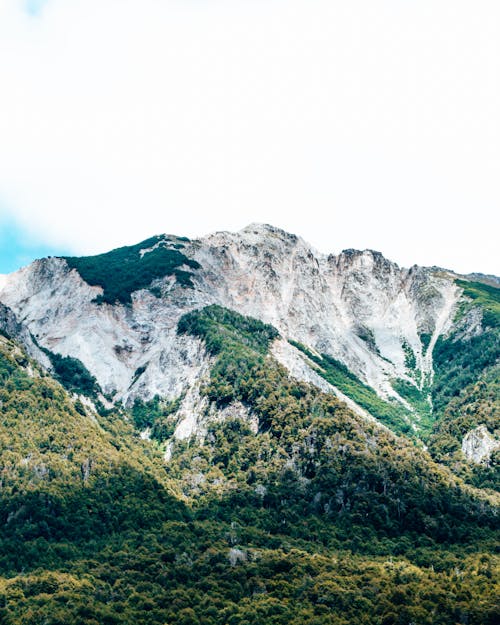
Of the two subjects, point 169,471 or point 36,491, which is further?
point 169,471

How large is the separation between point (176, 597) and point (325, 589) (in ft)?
84.2

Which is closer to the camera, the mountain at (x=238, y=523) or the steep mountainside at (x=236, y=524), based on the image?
the steep mountainside at (x=236, y=524)

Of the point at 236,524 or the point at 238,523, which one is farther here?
the point at 238,523

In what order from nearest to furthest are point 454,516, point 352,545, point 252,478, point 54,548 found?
point 54,548
point 352,545
point 454,516
point 252,478

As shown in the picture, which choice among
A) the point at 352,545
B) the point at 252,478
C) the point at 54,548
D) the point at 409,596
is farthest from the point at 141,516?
the point at 409,596

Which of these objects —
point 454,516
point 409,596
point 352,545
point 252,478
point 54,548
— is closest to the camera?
point 409,596

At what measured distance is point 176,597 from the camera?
12575cm

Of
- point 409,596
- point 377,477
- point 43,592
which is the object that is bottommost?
point 43,592

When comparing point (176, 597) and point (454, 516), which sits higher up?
point (454, 516)

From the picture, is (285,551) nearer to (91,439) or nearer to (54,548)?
(54,548)

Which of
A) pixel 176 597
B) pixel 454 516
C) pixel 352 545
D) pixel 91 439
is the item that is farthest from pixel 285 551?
pixel 91 439

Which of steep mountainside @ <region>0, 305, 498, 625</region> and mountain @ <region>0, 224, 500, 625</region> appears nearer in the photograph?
steep mountainside @ <region>0, 305, 498, 625</region>

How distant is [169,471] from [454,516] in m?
70.7

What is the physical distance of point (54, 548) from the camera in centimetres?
14225
